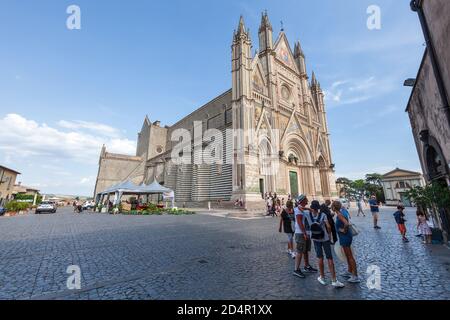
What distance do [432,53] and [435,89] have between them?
93cm

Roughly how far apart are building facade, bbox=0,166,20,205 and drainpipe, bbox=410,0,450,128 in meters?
42.7

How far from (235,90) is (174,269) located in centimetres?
2253

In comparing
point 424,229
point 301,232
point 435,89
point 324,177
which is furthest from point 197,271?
point 324,177

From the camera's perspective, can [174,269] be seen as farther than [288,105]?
No

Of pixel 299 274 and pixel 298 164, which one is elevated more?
pixel 298 164

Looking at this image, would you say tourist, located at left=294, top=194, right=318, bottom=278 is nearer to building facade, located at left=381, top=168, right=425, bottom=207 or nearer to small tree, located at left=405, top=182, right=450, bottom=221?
small tree, located at left=405, top=182, right=450, bottom=221

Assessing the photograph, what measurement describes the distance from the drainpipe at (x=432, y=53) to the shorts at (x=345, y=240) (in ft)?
13.8

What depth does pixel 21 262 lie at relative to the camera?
4.48 meters

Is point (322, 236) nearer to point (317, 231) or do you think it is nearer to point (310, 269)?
point (317, 231)

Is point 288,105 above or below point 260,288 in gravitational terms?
above

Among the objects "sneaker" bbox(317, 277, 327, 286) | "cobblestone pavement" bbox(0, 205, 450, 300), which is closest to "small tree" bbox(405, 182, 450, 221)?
"cobblestone pavement" bbox(0, 205, 450, 300)

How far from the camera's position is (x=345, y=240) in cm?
352
